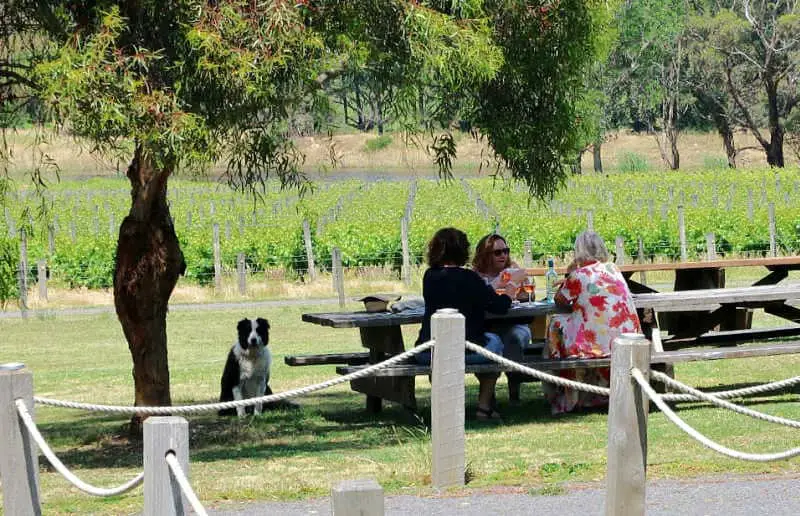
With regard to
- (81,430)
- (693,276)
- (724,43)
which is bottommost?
(81,430)

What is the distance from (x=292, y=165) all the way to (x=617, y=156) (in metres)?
91.0

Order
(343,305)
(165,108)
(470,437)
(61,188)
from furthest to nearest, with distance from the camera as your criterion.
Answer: (61,188), (343,305), (470,437), (165,108)

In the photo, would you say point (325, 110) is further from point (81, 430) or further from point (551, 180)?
point (81, 430)

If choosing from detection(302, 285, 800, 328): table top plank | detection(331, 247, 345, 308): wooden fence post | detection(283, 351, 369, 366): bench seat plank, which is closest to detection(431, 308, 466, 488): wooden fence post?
detection(302, 285, 800, 328): table top plank

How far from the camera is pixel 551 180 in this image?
1113 centimetres

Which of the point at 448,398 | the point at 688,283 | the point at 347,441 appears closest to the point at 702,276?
the point at 688,283

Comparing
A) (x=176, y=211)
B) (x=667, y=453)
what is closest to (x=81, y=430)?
(x=667, y=453)

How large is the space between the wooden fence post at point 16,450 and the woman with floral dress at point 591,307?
548 centimetres

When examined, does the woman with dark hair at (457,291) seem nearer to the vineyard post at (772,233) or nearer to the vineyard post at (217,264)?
the vineyard post at (217,264)

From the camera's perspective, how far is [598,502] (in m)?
7.26

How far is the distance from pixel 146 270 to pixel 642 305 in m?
3.95

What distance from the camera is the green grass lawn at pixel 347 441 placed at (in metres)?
8.04

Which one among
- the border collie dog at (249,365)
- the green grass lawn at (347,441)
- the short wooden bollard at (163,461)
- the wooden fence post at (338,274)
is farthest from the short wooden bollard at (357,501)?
the wooden fence post at (338,274)

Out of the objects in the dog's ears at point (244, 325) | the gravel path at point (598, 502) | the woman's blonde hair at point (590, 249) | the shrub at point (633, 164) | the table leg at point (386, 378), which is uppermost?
the shrub at point (633, 164)
